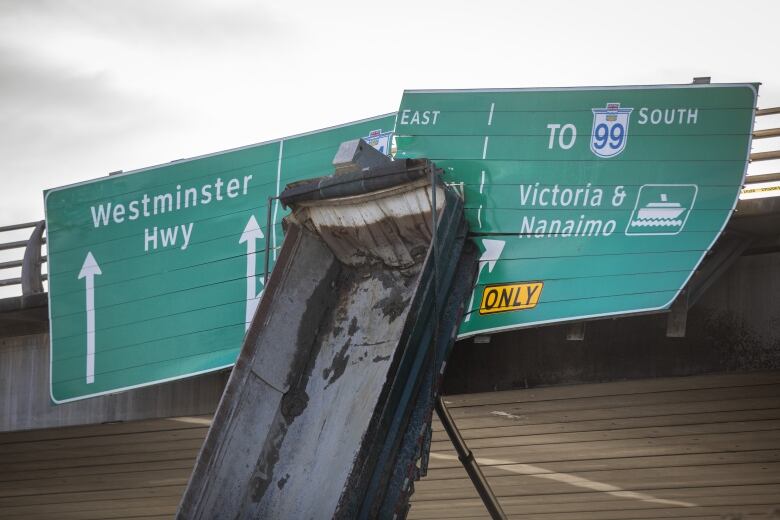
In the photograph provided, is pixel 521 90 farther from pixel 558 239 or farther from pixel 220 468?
pixel 220 468

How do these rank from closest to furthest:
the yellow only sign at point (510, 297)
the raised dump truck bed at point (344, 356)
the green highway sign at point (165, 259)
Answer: the raised dump truck bed at point (344, 356)
the yellow only sign at point (510, 297)
the green highway sign at point (165, 259)

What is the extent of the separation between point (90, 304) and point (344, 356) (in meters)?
5.60

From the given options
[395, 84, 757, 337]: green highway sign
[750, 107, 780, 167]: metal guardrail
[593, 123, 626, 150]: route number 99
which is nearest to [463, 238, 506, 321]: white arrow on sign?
[395, 84, 757, 337]: green highway sign

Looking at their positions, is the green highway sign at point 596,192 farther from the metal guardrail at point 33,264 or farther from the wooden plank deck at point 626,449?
the metal guardrail at point 33,264

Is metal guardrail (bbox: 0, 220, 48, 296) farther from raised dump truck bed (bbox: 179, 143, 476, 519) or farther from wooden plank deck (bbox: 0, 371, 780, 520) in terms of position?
raised dump truck bed (bbox: 179, 143, 476, 519)

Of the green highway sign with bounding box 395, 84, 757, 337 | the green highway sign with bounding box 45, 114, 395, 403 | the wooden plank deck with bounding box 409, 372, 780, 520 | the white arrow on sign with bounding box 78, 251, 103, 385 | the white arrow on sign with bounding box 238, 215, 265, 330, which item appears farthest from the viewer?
the white arrow on sign with bounding box 78, 251, 103, 385

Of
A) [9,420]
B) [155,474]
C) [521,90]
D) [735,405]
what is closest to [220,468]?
[521,90]

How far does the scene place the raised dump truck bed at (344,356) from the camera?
25.3 ft

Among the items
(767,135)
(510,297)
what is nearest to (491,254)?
(510,297)

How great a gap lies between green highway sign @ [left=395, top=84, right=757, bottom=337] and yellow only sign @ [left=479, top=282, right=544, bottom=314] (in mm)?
11

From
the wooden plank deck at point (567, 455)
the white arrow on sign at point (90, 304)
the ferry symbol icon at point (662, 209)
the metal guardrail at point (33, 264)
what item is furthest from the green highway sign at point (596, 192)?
the metal guardrail at point (33, 264)

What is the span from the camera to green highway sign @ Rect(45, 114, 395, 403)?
1196 centimetres

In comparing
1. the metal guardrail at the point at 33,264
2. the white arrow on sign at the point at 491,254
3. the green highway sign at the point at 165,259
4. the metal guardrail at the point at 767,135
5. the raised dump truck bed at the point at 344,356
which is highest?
the metal guardrail at the point at 33,264

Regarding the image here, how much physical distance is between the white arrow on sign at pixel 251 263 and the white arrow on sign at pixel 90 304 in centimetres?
220
